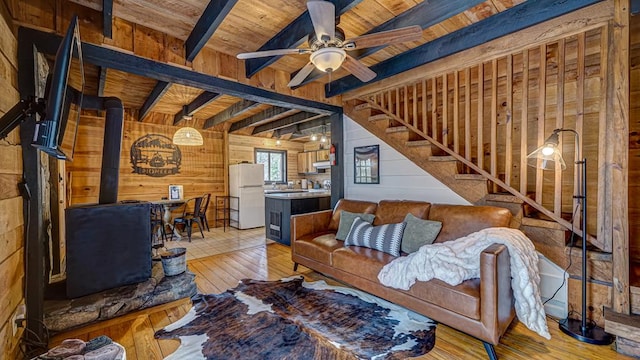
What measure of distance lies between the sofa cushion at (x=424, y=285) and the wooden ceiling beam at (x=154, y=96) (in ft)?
9.86

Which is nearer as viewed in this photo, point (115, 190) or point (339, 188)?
point (115, 190)

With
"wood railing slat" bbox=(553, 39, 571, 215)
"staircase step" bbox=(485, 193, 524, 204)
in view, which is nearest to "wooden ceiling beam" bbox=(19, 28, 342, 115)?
"staircase step" bbox=(485, 193, 524, 204)

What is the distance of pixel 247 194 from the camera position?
639 centimetres

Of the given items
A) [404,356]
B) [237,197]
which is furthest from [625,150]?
[237,197]

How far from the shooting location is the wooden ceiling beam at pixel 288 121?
5.43m

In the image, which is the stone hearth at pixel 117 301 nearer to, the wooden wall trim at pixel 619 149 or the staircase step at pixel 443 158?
the staircase step at pixel 443 158

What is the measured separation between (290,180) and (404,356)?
6.86m

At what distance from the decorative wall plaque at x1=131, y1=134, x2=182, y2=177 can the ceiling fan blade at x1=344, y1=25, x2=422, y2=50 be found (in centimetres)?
534

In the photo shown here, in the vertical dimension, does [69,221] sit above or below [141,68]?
below

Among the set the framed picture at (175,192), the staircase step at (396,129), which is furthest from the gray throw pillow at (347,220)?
the framed picture at (175,192)

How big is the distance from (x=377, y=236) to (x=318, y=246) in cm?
66

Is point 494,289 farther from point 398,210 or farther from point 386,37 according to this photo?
point 386,37

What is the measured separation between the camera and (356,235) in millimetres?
2947

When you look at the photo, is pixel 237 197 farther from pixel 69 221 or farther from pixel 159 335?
pixel 159 335
